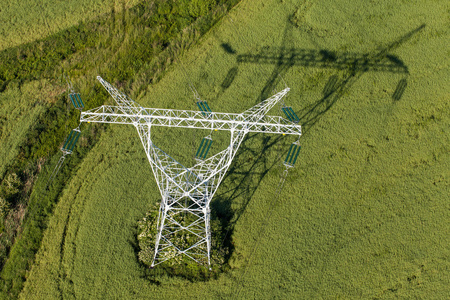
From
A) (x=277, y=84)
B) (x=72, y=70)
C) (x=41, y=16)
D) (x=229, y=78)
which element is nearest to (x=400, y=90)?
(x=277, y=84)

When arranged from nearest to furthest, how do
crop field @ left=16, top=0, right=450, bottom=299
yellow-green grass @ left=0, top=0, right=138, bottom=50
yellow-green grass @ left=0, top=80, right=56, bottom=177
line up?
crop field @ left=16, top=0, right=450, bottom=299, yellow-green grass @ left=0, top=80, right=56, bottom=177, yellow-green grass @ left=0, top=0, right=138, bottom=50

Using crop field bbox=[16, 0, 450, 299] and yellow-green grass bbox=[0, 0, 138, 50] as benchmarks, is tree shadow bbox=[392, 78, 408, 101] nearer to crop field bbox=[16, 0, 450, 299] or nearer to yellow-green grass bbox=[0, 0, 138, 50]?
crop field bbox=[16, 0, 450, 299]

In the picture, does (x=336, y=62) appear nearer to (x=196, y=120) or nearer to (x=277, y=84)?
(x=277, y=84)

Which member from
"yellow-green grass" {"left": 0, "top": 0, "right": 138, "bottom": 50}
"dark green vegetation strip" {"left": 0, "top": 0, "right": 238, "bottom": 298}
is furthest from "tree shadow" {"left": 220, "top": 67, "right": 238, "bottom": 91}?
"yellow-green grass" {"left": 0, "top": 0, "right": 138, "bottom": 50}

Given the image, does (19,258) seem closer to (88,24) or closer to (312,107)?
(88,24)

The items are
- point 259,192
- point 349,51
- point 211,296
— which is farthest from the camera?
point 349,51

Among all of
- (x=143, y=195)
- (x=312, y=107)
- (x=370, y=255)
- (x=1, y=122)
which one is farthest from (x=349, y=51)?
(x=1, y=122)
